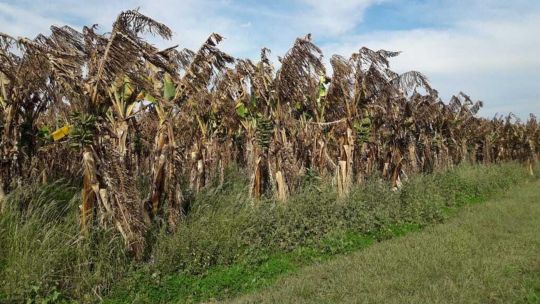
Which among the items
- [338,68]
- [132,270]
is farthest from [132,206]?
[338,68]

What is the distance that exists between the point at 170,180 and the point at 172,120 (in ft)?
4.73

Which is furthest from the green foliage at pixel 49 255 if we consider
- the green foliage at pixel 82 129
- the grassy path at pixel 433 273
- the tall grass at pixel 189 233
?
the grassy path at pixel 433 273

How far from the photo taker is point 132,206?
305 inches

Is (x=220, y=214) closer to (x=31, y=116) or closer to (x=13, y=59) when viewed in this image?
(x=31, y=116)

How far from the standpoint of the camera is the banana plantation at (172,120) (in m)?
7.55

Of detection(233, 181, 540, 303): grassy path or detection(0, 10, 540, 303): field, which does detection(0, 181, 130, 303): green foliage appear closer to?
detection(0, 10, 540, 303): field

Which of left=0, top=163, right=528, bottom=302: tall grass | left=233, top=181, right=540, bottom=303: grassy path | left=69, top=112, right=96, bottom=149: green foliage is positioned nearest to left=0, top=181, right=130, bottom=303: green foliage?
left=0, top=163, right=528, bottom=302: tall grass

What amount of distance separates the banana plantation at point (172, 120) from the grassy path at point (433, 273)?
2.90 metres

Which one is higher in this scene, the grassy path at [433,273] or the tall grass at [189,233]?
the tall grass at [189,233]

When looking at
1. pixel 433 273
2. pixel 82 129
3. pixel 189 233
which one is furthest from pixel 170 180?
pixel 433 273

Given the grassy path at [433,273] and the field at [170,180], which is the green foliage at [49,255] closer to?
the field at [170,180]

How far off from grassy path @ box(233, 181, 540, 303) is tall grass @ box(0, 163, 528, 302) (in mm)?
1271

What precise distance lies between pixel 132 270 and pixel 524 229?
794 centimetres

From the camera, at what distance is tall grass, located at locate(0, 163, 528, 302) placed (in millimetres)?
6691
